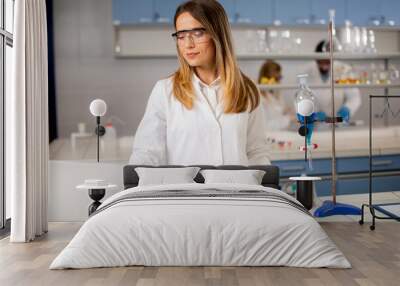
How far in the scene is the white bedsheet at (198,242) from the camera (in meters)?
3.58

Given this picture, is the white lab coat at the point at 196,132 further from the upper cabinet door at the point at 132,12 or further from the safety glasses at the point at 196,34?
the upper cabinet door at the point at 132,12

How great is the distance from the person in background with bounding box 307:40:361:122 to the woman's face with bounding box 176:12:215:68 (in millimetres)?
2929

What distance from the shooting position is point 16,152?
4.63m

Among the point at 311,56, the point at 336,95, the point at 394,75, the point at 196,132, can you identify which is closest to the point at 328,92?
the point at 336,95

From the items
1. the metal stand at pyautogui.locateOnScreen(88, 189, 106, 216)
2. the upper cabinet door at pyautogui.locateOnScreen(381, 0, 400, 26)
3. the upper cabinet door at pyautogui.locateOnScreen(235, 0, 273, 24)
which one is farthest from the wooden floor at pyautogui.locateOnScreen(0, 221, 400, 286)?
the upper cabinet door at pyautogui.locateOnScreen(381, 0, 400, 26)

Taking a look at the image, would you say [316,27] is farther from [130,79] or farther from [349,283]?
[349,283]

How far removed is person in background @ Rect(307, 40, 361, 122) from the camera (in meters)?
7.55

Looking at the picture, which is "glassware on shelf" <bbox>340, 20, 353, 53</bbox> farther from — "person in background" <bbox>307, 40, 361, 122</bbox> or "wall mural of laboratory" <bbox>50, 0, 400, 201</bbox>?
"person in background" <bbox>307, 40, 361, 122</bbox>

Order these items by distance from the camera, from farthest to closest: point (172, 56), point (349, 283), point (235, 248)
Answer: point (172, 56), point (235, 248), point (349, 283)

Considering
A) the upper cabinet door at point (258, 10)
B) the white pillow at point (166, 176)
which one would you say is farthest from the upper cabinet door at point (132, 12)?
the white pillow at point (166, 176)

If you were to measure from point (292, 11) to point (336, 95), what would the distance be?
1.05 meters

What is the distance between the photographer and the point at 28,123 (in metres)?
4.69

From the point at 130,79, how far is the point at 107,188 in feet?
8.31

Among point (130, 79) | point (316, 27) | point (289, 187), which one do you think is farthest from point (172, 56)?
point (289, 187)
